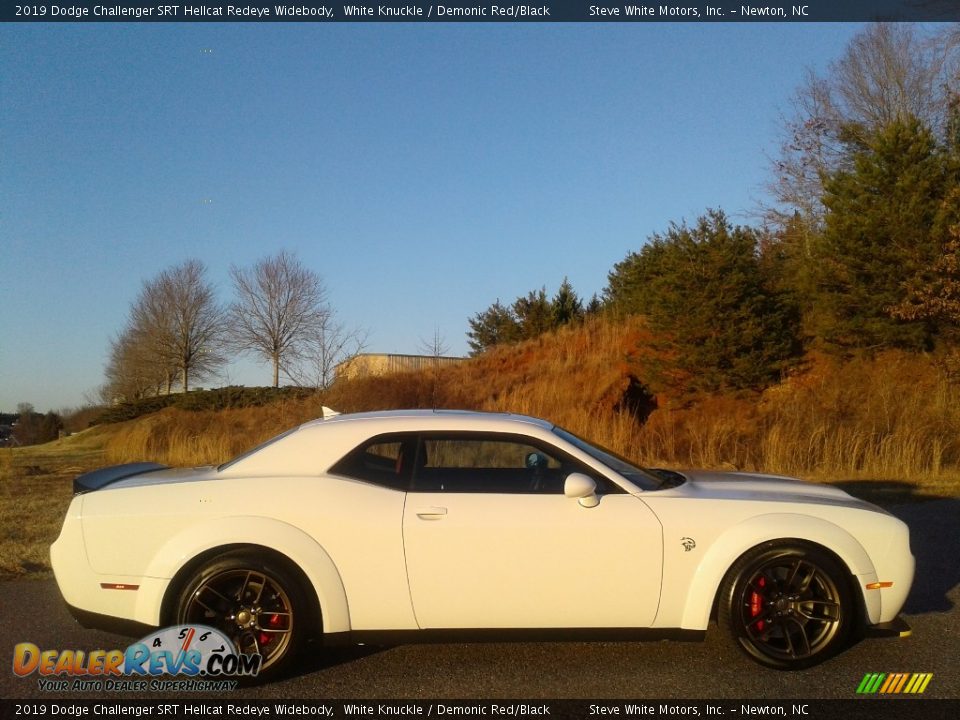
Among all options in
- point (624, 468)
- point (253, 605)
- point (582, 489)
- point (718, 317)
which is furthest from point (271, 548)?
point (718, 317)

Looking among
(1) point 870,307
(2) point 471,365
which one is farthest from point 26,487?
(1) point 870,307

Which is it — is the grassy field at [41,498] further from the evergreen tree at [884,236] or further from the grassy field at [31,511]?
the evergreen tree at [884,236]

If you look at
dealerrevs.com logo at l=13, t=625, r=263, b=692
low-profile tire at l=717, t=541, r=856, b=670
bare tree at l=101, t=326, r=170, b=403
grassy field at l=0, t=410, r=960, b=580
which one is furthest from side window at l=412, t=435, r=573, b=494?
bare tree at l=101, t=326, r=170, b=403

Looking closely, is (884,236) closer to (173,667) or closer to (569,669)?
(569,669)

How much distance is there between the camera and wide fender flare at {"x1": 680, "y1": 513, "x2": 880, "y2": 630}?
171 inches

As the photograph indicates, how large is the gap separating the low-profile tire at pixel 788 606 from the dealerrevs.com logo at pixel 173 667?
8.36 feet

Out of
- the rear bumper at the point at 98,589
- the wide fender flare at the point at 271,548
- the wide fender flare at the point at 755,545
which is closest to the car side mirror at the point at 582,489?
the wide fender flare at the point at 755,545

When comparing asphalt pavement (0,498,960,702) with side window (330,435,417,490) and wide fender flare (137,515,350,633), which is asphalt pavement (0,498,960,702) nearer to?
wide fender flare (137,515,350,633)

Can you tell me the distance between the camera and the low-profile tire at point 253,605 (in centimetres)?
427

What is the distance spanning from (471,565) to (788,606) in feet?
5.63

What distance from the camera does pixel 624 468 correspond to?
4.98m

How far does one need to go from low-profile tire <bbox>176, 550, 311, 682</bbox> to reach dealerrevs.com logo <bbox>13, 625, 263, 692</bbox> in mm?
51
